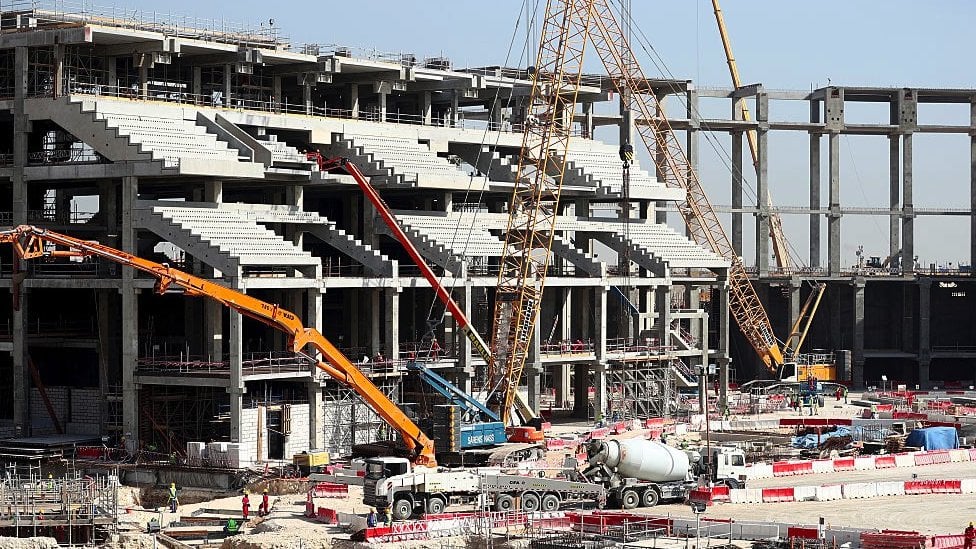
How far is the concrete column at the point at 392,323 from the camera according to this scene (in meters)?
104

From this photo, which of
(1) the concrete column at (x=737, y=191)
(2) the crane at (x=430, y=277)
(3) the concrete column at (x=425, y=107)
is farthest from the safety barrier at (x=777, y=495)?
(1) the concrete column at (x=737, y=191)

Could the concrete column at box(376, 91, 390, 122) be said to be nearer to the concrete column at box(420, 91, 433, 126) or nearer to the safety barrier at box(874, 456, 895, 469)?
the concrete column at box(420, 91, 433, 126)

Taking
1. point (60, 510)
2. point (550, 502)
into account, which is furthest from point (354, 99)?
point (60, 510)

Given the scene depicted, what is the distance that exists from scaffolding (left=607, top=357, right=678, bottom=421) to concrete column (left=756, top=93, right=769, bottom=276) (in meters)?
40.1

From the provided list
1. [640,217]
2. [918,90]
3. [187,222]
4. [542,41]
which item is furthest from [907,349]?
[187,222]

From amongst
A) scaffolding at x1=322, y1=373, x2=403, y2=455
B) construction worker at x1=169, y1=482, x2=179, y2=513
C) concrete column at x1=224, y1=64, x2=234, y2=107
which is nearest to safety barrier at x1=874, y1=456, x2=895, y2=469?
scaffolding at x1=322, y1=373, x2=403, y2=455

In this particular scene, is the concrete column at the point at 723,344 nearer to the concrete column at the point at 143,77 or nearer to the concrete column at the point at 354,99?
the concrete column at the point at 354,99

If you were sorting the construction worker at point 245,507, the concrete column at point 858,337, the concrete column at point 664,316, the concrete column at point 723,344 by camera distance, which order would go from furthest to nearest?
the concrete column at point 858,337 < the concrete column at point 723,344 < the concrete column at point 664,316 < the construction worker at point 245,507

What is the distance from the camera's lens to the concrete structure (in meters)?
95.9

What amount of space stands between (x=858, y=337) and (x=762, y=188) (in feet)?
50.7

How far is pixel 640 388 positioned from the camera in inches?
4769

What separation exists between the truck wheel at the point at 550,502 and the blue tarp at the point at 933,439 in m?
30.0

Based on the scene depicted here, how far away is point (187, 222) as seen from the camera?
95062 mm

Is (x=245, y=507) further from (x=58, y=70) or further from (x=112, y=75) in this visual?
(x=112, y=75)
